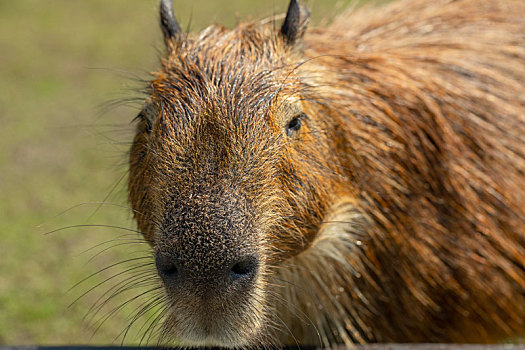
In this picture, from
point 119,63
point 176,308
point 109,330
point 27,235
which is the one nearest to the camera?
point 176,308

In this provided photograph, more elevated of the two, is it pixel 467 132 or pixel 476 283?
pixel 467 132

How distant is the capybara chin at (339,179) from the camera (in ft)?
7.59

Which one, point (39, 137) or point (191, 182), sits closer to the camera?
point (191, 182)

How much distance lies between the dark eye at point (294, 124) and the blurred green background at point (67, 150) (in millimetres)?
925

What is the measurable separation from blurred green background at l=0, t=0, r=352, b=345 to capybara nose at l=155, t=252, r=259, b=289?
2.29ft

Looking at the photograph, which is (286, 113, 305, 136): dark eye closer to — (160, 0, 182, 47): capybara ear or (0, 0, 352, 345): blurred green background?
(160, 0, 182, 47): capybara ear

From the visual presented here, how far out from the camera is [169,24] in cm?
307

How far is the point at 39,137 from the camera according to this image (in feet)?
26.8

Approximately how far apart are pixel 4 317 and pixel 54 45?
22.1 feet

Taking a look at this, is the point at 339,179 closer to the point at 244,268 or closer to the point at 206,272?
the point at 244,268

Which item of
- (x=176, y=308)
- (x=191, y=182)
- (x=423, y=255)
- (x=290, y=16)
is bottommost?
(x=423, y=255)

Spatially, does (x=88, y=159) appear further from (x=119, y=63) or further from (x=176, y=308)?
(x=176, y=308)

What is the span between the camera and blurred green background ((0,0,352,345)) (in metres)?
5.21

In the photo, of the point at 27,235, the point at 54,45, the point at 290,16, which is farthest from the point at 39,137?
the point at 290,16
